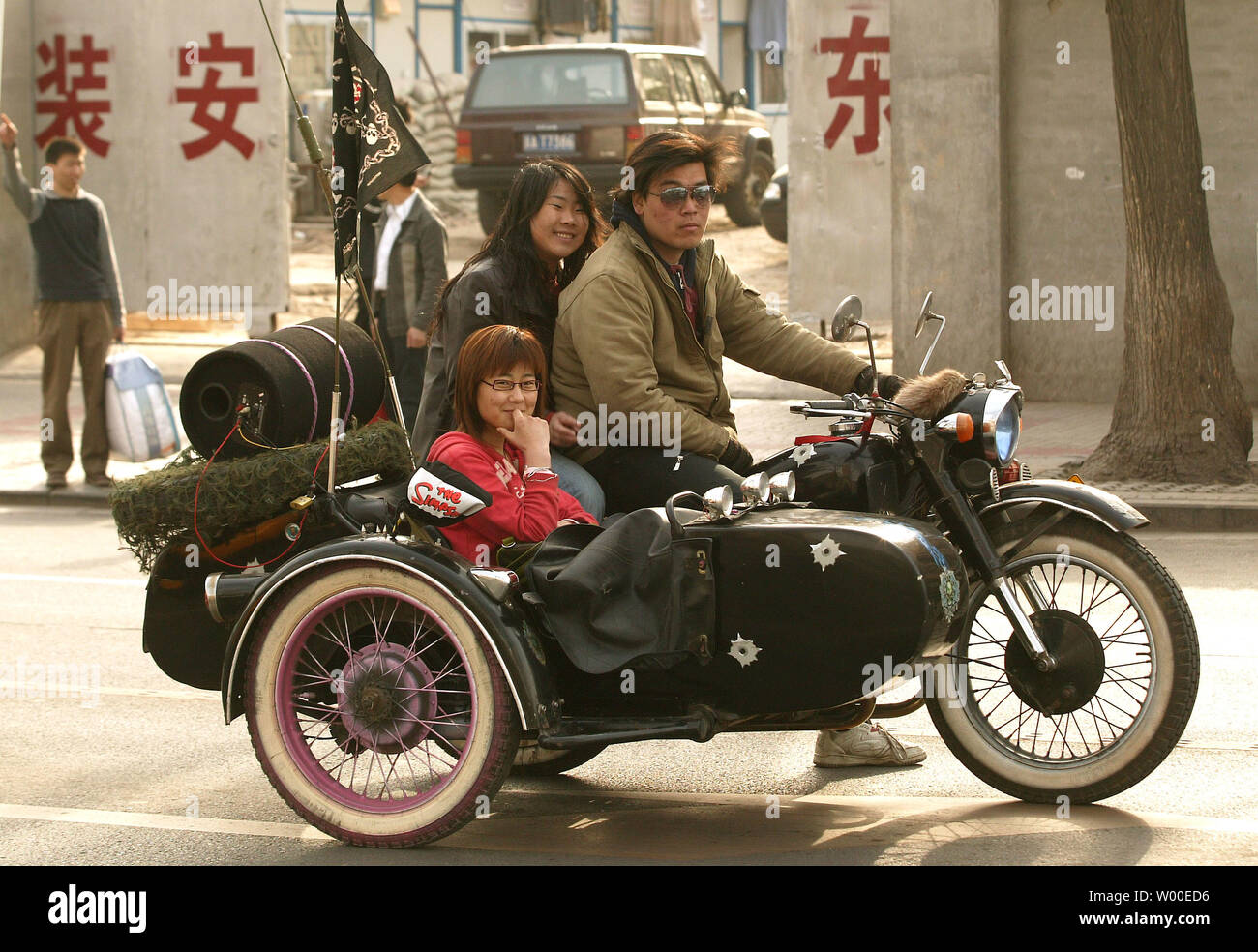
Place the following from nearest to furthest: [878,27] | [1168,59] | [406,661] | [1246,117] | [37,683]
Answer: [406,661]
[37,683]
[1168,59]
[1246,117]
[878,27]

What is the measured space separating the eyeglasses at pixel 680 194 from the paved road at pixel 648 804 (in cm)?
170

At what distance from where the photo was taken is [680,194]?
5.04 metres

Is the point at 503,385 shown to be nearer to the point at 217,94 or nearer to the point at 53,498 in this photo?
the point at 53,498

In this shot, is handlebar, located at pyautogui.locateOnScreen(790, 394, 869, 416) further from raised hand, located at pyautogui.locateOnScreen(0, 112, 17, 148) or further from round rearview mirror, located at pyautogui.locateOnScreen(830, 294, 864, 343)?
raised hand, located at pyautogui.locateOnScreen(0, 112, 17, 148)

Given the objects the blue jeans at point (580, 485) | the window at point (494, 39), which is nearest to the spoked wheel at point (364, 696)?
the blue jeans at point (580, 485)

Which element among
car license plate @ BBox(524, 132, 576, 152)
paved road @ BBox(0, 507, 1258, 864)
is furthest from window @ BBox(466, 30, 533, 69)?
paved road @ BBox(0, 507, 1258, 864)

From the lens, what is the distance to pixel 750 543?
14.3 ft

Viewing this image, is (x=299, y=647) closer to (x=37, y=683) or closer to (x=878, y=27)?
(x=37, y=683)

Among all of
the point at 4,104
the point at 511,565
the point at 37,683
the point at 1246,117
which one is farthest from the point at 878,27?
the point at 511,565

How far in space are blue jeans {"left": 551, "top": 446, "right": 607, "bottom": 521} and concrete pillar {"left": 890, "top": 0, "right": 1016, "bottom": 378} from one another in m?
8.92

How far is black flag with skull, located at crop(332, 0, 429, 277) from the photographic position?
4816 mm

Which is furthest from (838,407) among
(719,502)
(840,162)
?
(840,162)

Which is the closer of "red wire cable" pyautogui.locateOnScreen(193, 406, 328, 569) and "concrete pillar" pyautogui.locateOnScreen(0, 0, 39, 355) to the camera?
"red wire cable" pyautogui.locateOnScreen(193, 406, 328, 569)
